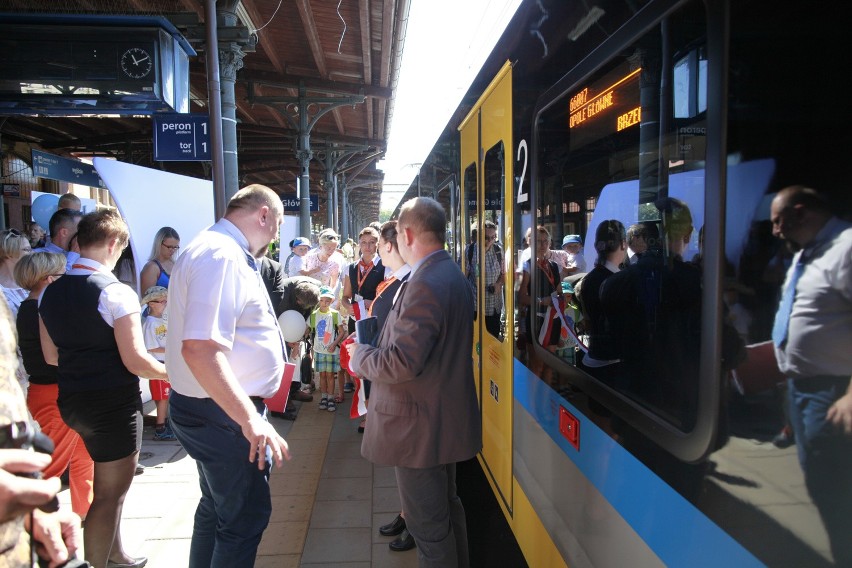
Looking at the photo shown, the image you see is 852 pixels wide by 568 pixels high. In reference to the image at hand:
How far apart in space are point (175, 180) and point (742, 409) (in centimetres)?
525

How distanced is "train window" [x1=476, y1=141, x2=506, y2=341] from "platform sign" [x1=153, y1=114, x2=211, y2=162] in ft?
11.3

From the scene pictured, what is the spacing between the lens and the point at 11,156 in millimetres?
18797

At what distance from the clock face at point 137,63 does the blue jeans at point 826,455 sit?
6.90m

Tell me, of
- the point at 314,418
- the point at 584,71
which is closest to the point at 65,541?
the point at 584,71

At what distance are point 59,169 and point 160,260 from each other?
10817 mm

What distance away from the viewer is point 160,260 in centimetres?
529

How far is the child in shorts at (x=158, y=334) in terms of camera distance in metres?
5.05

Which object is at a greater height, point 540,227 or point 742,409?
point 540,227

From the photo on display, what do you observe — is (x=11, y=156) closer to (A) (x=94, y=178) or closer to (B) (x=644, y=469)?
(A) (x=94, y=178)

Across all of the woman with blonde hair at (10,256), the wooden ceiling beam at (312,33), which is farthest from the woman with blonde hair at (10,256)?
the wooden ceiling beam at (312,33)

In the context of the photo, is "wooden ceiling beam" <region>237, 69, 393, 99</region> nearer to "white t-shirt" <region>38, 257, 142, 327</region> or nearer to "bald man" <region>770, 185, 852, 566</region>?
"white t-shirt" <region>38, 257, 142, 327</region>

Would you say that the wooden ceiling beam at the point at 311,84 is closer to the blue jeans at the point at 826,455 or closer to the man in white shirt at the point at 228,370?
the man in white shirt at the point at 228,370

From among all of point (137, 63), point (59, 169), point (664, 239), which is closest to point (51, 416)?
point (664, 239)

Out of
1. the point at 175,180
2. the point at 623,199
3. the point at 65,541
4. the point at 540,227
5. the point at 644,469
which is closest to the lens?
the point at 65,541
